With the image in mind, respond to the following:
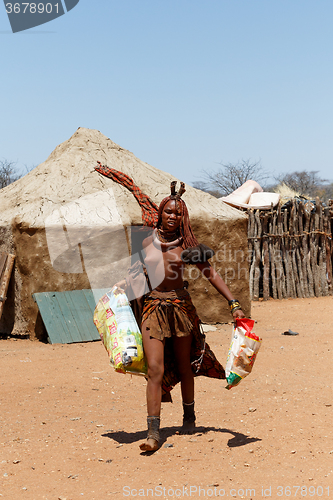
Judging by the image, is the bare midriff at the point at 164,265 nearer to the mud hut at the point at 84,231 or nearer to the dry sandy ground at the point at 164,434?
the dry sandy ground at the point at 164,434

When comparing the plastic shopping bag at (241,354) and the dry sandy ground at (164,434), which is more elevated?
the plastic shopping bag at (241,354)

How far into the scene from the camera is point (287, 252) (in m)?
11.1

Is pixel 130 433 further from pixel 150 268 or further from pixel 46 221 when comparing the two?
pixel 46 221

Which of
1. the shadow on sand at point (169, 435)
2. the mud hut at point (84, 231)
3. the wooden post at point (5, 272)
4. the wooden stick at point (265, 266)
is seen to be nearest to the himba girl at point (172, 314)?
the shadow on sand at point (169, 435)

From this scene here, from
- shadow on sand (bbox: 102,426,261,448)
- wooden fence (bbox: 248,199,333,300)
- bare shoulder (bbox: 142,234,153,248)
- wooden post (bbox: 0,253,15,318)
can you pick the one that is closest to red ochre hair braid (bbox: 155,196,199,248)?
bare shoulder (bbox: 142,234,153,248)

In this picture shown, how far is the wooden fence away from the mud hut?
3.23 metres

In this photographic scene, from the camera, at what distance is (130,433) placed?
3.61 meters

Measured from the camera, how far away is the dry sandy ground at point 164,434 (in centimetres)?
272

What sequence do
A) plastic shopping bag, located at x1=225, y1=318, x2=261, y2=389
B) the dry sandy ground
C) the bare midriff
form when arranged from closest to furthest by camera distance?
the dry sandy ground
plastic shopping bag, located at x1=225, y1=318, x2=261, y2=389
the bare midriff

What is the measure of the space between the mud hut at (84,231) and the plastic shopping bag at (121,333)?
3536mm

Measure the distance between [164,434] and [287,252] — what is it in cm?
816

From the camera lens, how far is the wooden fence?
437 inches

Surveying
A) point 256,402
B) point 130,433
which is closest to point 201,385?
point 256,402

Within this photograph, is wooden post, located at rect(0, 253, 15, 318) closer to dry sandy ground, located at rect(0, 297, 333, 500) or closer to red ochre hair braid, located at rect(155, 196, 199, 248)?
dry sandy ground, located at rect(0, 297, 333, 500)
